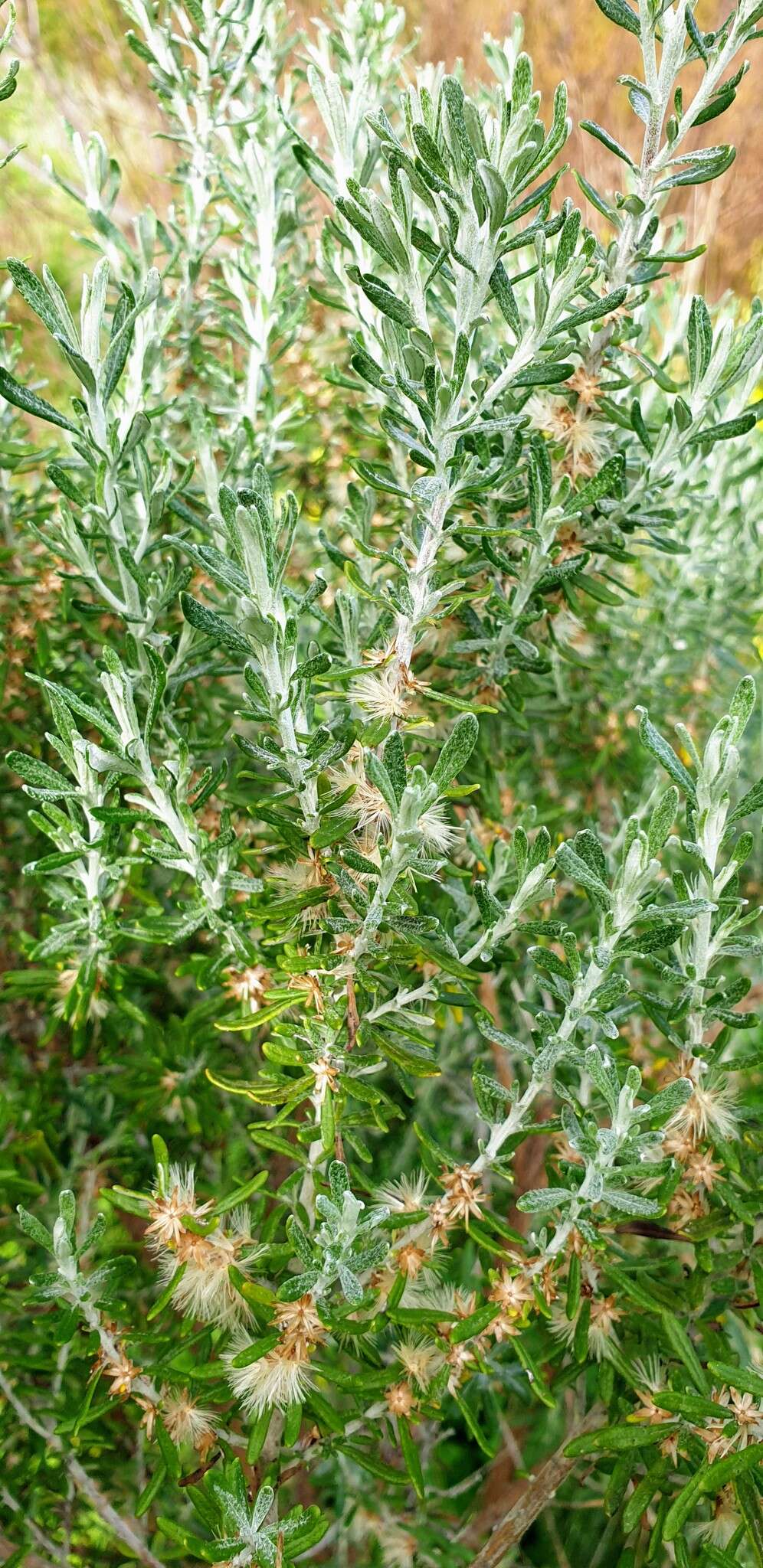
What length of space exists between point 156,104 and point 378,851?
17.2 feet

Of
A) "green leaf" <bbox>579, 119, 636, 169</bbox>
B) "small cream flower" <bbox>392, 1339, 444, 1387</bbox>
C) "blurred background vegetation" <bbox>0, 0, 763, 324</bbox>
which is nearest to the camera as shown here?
"green leaf" <bbox>579, 119, 636, 169</bbox>

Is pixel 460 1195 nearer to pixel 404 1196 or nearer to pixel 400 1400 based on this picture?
pixel 404 1196

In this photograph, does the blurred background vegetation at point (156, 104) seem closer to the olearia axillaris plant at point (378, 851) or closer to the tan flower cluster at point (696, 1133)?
the olearia axillaris plant at point (378, 851)

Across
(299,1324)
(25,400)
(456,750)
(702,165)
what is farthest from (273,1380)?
(702,165)

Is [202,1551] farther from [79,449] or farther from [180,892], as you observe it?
[79,449]

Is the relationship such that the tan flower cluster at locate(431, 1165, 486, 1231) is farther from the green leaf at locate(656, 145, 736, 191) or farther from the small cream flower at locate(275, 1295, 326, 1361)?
the green leaf at locate(656, 145, 736, 191)

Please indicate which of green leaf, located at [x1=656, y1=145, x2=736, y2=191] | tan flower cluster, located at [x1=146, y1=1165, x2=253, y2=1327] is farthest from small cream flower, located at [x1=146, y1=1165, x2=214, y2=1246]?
green leaf, located at [x1=656, y1=145, x2=736, y2=191]

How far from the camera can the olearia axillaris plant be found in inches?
32.4

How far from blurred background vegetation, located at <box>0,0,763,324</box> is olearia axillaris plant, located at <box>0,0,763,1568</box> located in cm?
387

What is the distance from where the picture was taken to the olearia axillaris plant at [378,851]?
2.70 feet

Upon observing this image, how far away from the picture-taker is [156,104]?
487cm

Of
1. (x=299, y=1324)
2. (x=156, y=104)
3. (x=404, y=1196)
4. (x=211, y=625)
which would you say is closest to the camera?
(x=211, y=625)

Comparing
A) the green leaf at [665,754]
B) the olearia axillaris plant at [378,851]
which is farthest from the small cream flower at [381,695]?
the green leaf at [665,754]

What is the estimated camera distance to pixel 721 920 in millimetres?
943
